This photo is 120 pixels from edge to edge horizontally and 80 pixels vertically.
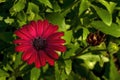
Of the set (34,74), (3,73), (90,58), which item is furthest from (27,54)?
(90,58)

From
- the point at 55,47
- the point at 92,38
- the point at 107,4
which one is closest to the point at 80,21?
the point at 107,4

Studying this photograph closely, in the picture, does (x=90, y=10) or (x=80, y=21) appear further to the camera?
(x=90, y=10)

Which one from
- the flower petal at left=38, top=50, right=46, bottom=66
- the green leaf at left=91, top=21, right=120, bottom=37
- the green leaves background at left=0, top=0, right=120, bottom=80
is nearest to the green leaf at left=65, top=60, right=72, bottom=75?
the green leaves background at left=0, top=0, right=120, bottom=80

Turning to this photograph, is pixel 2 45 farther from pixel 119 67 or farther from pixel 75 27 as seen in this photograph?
pixel 119 67

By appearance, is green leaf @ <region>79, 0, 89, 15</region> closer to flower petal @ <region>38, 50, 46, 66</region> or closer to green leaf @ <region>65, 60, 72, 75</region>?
green leaf @ <region>65, 60, 72, 75</region>

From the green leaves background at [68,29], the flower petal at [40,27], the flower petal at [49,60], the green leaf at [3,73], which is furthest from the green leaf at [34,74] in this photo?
the flower petal at [49,60]

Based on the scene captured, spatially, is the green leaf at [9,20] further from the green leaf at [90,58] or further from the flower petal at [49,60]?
the flower petal at [49,60]

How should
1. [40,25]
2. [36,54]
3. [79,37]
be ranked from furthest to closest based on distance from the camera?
[79,37] < [40,25] < [36,54]
